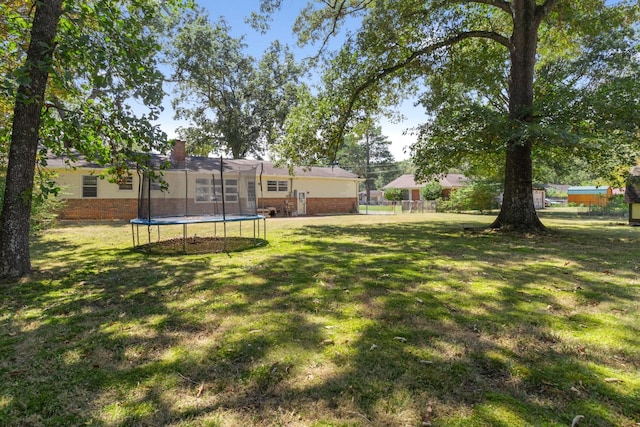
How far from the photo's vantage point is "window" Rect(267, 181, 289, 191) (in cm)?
2486

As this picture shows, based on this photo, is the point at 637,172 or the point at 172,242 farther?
the point at 637,172

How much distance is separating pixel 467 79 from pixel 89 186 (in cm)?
1958

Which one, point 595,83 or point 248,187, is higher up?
point 595,83

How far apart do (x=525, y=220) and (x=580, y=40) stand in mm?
9654

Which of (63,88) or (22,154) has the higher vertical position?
(63,88)

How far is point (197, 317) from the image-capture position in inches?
154

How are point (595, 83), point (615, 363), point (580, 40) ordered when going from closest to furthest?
point (615, 363) < point (580, 40) < point (595, 83)

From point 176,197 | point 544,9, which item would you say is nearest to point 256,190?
point 176,197

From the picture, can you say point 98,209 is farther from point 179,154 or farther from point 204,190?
point 204,190

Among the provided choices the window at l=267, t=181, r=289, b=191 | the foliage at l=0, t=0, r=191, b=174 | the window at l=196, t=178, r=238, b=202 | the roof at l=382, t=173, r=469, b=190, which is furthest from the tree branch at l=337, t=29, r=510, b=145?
the roof at l=382, t=173, r=469, b=190

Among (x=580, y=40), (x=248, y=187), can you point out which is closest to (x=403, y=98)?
(x=580, y=40)

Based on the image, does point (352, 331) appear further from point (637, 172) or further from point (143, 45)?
point (637, 172)

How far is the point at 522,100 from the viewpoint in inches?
443

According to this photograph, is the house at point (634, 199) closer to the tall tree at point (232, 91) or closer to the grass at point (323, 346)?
the grass at point (323, 346)
